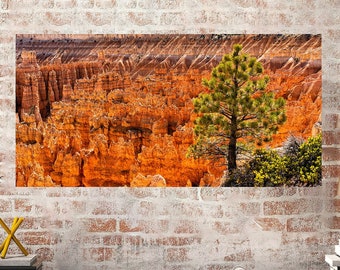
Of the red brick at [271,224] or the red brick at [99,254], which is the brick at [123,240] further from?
the red brick at [271,224]

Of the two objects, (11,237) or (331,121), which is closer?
(11,237)

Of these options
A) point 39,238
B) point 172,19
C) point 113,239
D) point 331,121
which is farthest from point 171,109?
point 39,238

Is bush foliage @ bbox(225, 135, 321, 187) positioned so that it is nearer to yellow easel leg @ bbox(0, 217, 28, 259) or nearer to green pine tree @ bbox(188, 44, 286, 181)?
green pine tree @ bbox(188, 44, 286, 181)

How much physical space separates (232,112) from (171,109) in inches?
16.8

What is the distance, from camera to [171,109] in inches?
154

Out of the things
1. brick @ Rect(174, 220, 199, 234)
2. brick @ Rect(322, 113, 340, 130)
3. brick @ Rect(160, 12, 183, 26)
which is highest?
brick @ Rect(160, 12, 183, 26)

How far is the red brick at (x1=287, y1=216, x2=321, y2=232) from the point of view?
3883 mm

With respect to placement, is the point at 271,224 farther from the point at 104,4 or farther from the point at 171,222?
the point at 104,4

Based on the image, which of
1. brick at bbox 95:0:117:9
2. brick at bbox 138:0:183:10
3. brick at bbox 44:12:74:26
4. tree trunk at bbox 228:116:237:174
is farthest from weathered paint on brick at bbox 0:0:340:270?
brick at bbox 138:0:183:10

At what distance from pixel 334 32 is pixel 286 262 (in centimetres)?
165

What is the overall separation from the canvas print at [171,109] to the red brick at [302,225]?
0.25 m

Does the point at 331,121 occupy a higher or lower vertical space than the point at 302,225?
higher

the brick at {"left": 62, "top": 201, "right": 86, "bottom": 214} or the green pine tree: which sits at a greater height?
the green pine tree

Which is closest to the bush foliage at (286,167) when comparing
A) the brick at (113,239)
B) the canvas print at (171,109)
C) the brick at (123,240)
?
the canvas print at (171,109)
